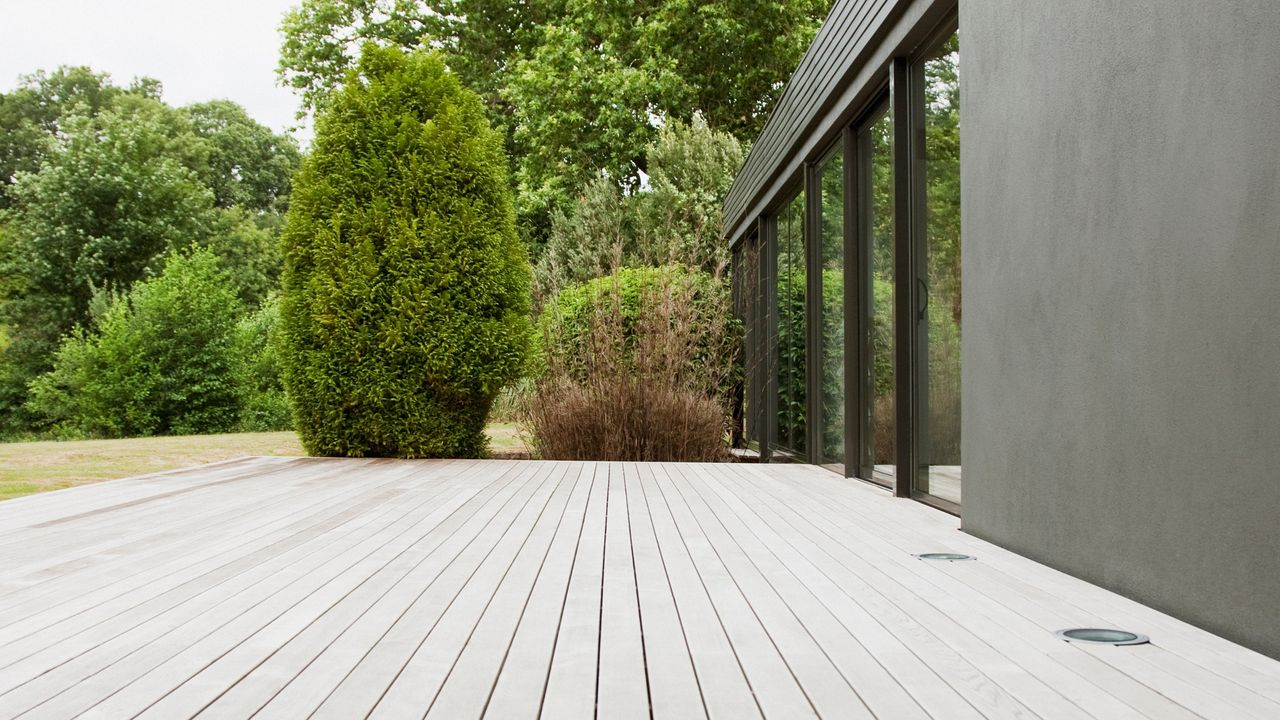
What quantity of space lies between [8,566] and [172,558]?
403mm

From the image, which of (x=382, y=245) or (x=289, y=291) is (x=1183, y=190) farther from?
(x=289, y=291)

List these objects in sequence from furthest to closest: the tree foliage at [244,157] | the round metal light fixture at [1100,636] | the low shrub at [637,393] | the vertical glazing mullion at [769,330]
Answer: the tree foliage at [244,157] < the vertical glazing mullion at [769,330] < the low shrub at [637,393] < the round metal light fixture at [1100,636]

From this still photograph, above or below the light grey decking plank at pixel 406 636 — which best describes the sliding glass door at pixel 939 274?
above

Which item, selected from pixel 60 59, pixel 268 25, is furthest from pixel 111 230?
pixel 60 59

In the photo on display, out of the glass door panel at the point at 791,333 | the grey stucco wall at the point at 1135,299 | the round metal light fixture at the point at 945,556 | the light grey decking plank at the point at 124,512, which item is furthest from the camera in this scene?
the glass door panel at the point at 791,333

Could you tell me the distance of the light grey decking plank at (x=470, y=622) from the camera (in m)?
1.50

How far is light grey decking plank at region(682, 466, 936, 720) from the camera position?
1.49 meters

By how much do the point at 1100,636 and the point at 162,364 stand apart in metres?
14.0

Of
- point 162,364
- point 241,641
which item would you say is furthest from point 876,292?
point 162,364

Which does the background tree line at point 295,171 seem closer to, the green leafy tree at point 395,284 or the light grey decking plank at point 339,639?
the green leafy tree at point 395,284

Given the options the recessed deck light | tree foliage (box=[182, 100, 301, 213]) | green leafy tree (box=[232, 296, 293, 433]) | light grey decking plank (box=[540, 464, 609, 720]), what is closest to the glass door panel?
light grey decking plank (box=[540, 464, 609, 720])

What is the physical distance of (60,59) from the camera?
22391 mm

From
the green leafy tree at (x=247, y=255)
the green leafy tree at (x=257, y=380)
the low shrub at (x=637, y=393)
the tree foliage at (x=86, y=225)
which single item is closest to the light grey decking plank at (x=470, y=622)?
the low shrub at (x=637, y=393)

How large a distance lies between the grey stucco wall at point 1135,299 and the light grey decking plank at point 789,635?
30.3 inches
